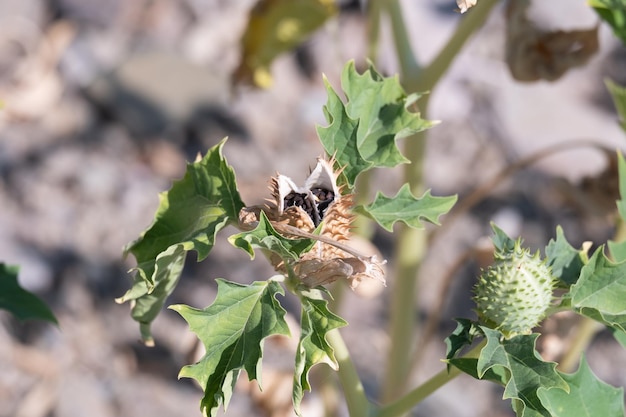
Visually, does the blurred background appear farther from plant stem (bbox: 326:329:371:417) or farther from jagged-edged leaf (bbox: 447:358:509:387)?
jagged-edged leaf (bbox: 447:358:509:387)

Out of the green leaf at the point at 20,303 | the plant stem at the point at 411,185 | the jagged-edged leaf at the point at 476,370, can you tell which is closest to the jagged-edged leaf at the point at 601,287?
the jagged-edged leaf at the point at 476,370

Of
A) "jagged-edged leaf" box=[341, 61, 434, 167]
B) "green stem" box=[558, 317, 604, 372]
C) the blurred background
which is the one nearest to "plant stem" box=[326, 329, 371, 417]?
"jagged-edged leaf" box=[341, 61, 434, 167]

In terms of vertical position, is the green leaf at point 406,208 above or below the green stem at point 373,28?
above

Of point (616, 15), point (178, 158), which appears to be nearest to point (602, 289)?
point (616, 15)

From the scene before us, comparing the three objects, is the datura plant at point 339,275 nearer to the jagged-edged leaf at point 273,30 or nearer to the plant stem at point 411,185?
the plant stem at point 411,185

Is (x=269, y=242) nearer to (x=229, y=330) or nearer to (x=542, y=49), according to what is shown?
(x=229, y=330)

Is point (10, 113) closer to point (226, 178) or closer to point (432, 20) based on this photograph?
point (432, 20)

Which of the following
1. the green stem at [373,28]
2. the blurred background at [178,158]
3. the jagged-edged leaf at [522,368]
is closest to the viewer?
the jagged-edged leaf at [522,368]

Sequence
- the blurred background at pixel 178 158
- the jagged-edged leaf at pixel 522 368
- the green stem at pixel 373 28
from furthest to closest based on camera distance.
Result: 1. the blurred background at pixel 178 158
2. the green stem at pixel 373 28
3. the jagged-edged leaf at pixel 522 368
